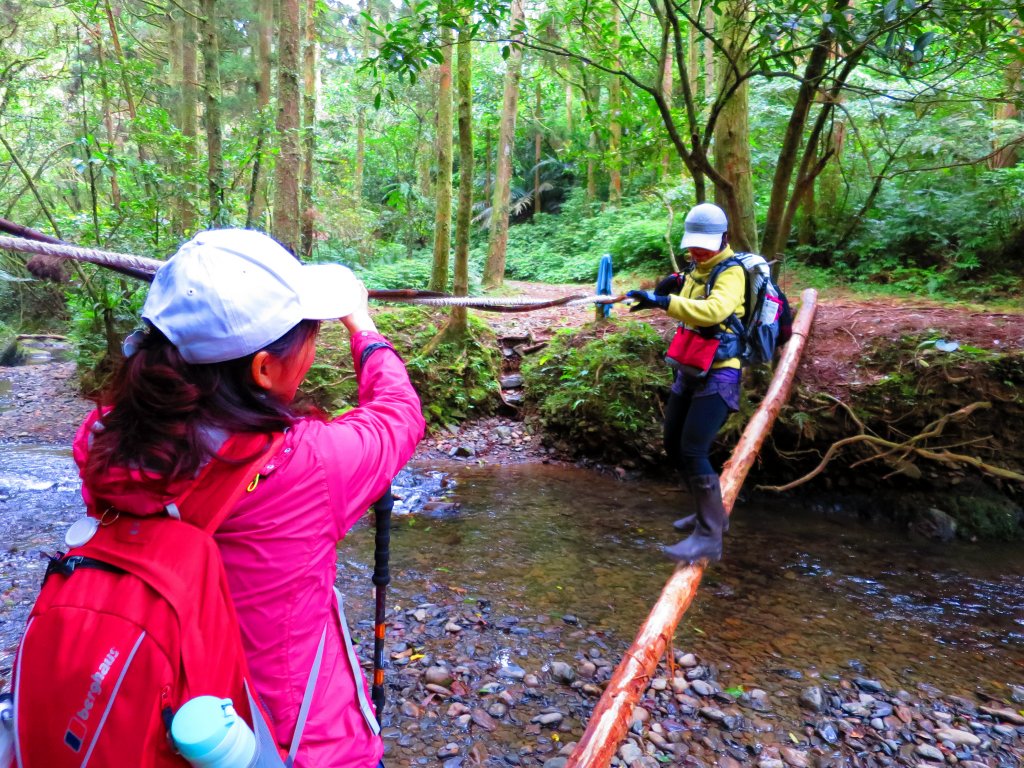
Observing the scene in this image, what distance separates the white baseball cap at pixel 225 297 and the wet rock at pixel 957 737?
4.52 meters

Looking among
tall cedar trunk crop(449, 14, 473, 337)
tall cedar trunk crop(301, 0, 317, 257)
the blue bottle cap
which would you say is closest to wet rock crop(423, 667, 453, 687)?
the blue bottle cap

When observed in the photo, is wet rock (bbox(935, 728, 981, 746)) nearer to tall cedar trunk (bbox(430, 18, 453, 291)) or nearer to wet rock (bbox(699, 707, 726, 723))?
wet rock (bbox(699, 707, 726, 723))

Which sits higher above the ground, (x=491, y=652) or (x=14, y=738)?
(x=14, y=738)

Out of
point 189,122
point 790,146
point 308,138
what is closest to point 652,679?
point 790,146

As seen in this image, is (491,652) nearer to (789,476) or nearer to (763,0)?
(789,476)

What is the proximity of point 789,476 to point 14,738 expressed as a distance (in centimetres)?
783

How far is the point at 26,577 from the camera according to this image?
4.88 meters

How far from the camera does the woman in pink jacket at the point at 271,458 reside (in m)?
1.08

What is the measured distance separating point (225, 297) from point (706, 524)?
3.35 metres

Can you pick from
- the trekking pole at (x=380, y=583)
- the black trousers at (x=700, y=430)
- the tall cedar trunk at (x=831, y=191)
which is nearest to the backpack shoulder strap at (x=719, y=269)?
the black trousers at (x=700, y=430)

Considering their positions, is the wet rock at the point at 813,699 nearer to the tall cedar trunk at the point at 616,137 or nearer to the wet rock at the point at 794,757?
the wet rock at the point at 794,757

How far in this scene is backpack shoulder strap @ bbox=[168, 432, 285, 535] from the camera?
1.08 metres

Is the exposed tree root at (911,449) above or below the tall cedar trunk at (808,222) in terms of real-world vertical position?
below

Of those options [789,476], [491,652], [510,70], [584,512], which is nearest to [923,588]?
[789,476]
